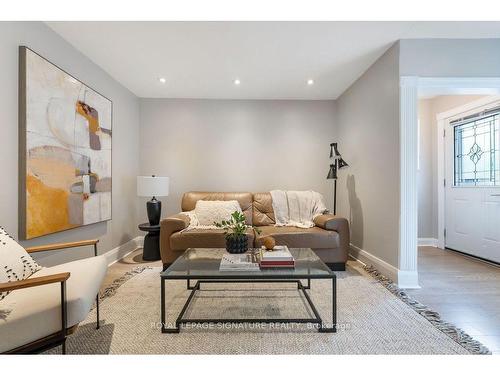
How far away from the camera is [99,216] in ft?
9.82

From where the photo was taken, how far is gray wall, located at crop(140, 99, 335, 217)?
13.7ft

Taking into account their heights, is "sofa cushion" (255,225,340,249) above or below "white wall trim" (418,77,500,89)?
below

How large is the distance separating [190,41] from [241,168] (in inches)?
81.3

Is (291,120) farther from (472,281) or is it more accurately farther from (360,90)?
(472,281)

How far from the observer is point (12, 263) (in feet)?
4.91

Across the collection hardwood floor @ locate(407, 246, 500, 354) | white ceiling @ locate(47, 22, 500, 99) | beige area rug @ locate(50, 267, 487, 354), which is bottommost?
hardwood floor @ locate(407, 246, 500, 354)

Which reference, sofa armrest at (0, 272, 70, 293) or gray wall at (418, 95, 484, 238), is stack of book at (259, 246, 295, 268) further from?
gray wall at (418, 95, 484, 238)

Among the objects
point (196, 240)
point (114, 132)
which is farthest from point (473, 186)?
point (114, 132)

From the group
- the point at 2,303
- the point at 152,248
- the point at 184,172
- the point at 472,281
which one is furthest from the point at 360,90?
the point at 2,303

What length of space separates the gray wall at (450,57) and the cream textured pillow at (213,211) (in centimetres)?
238

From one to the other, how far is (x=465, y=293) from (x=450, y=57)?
7.19 ft

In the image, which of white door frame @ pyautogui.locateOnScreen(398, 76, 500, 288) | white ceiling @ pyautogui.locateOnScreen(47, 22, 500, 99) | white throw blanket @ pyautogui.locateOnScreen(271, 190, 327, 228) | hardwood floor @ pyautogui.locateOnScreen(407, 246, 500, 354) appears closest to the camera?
hardwood floor @ pyautogui.locateOnScreen(407, 246, 500, 354)

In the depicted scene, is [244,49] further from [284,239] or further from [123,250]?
[123,250]

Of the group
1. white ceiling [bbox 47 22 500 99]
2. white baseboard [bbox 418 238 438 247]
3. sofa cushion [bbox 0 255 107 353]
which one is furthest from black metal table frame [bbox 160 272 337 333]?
white baseboard [bbox 418 238 438 247]
